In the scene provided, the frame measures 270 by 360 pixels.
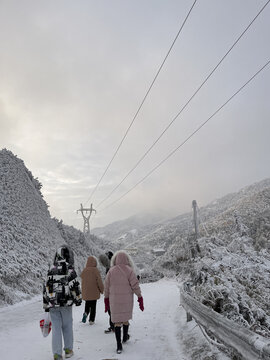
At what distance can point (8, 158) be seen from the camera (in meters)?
22.0

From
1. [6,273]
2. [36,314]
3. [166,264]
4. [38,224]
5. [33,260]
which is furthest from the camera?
[166,264]

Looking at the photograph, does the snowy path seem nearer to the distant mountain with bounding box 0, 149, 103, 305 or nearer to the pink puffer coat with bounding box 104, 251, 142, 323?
the pink puffer coat with bounding box 104, 251, 142, 323

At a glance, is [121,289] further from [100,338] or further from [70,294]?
[100,338]

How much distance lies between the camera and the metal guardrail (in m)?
3.37

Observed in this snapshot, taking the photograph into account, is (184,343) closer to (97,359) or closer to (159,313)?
(97,359)

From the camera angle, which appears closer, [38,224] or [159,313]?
[159,313]

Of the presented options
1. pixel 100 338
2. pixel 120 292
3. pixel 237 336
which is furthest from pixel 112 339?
pixel 237 336

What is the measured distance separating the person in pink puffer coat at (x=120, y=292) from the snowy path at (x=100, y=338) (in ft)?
1.51

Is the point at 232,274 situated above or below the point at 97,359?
above

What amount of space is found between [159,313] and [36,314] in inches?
162

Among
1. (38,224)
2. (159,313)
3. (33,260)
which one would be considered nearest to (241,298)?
(159,313)

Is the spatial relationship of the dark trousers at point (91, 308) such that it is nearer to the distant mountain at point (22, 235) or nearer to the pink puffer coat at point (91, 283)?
the pink puffer coat at point (91, 283)

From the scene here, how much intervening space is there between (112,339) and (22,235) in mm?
12024

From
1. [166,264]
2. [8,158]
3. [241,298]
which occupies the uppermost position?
[8,158]
